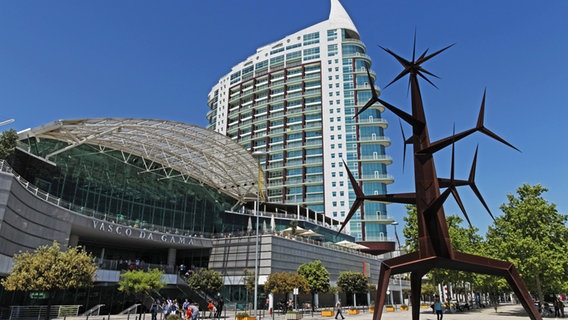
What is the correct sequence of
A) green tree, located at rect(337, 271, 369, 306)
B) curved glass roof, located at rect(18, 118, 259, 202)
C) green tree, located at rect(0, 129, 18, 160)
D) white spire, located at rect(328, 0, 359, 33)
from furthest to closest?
white spire, located at rect(328, 0, 359, 33)
green tree, located at rect(337, 271, 369, 306)
curved glass roof, located at rect(18, 118, 259, 202)
green tree, located at rect(0, 129, 18, 160)

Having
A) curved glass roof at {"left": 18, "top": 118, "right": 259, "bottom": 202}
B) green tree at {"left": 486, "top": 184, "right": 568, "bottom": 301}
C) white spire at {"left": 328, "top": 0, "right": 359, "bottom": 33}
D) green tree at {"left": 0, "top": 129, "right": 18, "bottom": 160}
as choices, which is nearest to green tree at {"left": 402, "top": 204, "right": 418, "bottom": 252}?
green tree at {"left": 486, "top": 184, "right": 568, "bottom": 301}

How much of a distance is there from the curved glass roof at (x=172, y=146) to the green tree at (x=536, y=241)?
95.0ft

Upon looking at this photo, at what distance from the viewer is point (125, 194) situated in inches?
1806

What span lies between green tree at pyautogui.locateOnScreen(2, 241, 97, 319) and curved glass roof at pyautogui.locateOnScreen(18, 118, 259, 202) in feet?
49.9

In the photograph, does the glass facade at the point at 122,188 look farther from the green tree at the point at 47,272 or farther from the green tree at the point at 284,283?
the green tree at the point at 284,283

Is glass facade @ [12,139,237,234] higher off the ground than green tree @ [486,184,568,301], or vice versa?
glass facade @ [12,139,237,234]

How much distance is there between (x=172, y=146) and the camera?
45.2m

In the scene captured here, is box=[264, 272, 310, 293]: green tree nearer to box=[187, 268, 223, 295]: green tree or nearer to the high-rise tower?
box=[187, 268, 223, 295]: green tree

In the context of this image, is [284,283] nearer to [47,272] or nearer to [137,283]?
[137,283]

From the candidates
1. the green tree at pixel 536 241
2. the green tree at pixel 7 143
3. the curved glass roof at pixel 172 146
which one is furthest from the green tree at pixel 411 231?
the green tree at pixel 7 143

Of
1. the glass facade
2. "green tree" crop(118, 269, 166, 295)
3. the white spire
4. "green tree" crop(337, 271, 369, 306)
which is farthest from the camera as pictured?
the white spire

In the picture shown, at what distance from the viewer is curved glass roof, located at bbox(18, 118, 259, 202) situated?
36.2 m

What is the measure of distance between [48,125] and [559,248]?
147 ft

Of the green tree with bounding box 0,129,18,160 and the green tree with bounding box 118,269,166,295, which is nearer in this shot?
the green tree with bounding box 118,269,166,295
